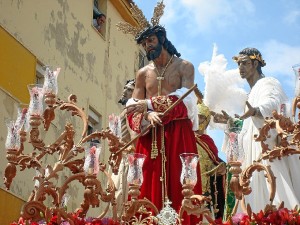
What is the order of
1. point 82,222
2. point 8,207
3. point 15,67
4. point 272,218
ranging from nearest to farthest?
1. point 272,218
2. point 82,222
3. point 8,207
4. point 15,67

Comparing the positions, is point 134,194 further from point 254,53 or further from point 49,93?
point 254,53

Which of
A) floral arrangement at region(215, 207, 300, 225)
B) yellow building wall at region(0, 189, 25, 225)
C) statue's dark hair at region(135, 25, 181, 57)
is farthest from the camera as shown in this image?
yellow building wall at region(0, 189, 25, 225)

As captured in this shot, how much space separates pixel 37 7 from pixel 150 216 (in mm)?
9733

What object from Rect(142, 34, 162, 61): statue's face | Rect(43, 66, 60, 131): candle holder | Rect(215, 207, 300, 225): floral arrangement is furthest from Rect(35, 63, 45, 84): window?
Rect(215, 207, 300, 225): floral arrangement

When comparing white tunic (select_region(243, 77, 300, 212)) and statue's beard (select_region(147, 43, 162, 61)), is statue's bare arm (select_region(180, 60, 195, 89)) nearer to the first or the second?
statue's beard (select_region(147, 43, 162, 61))

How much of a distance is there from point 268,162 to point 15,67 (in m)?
7.28

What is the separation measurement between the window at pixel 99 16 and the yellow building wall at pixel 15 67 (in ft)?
14.1

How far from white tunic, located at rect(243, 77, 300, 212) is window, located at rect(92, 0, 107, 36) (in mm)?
10384

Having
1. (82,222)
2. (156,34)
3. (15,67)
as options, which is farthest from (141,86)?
(15,67)

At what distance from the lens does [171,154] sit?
8.04 metres

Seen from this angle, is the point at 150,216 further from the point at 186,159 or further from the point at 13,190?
the point at 13,190

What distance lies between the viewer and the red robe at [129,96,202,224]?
7781 millimetres

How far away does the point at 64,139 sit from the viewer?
708cm

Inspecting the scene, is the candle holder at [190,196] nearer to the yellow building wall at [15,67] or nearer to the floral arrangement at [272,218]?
the floral arrangement at [272,218]
